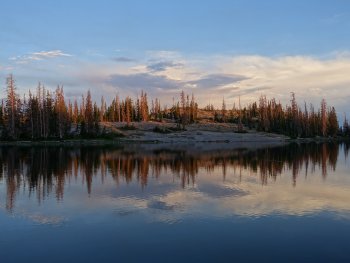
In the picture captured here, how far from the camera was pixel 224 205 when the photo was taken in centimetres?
2811

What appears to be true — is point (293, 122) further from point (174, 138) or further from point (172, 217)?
point (172, 217)

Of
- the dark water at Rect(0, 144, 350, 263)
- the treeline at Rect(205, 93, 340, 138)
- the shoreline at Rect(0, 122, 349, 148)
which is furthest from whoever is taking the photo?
the treeline at Rect(205, 93, 340, 138)

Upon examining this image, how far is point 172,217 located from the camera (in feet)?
79.7

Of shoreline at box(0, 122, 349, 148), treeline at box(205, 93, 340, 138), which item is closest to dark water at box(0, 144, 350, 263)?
shoreline at box(0, 122, 349, 148)

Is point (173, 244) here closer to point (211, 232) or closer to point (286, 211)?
point (211, 232)

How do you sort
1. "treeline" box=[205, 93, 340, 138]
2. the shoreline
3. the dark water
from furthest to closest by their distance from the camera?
"treeline" box=[205, 93, 340, 138], the shoreline, the dark water

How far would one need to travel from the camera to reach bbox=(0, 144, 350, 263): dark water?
17875mm

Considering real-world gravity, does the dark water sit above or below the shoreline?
below

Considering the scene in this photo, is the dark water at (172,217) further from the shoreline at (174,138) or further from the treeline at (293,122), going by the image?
the treeline at (293,122)

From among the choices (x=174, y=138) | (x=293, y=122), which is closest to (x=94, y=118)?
(x=174, y=138)

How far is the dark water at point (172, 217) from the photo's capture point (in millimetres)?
17875

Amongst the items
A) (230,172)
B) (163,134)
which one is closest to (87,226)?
(230,172)

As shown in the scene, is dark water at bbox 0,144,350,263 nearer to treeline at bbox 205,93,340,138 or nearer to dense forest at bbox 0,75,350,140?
dense forest at bbox 0,75,350,140

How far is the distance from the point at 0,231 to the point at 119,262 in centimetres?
831
